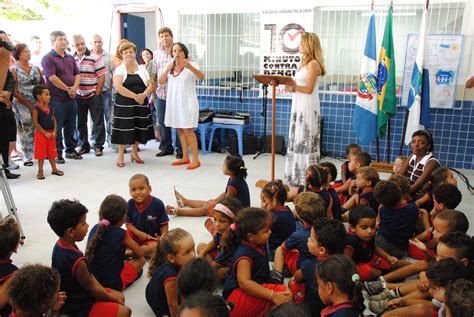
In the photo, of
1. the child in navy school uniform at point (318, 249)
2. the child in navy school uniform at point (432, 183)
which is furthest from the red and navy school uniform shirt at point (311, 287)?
the child in navy school uniform at point (432, 183)

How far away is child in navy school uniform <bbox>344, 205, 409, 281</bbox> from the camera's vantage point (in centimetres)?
218

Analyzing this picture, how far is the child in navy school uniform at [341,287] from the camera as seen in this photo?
148 cm

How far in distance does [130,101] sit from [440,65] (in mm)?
3663

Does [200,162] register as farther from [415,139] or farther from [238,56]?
[415,139]

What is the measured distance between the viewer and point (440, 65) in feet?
15.2

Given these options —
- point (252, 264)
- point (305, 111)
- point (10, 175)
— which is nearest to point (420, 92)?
point (305, 111)

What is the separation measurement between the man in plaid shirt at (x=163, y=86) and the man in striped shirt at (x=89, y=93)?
789mm

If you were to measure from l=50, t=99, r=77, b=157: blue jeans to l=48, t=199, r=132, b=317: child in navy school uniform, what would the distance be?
346 centimetres

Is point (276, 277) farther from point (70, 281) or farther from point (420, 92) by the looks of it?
point (420, 92)

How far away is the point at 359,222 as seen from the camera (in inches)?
86.2

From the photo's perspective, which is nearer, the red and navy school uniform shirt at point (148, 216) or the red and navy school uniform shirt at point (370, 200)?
the red and navy school uniform shirt at point (148, 216)

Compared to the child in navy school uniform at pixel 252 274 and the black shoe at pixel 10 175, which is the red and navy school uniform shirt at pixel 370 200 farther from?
the black shoe at pixel 10 175

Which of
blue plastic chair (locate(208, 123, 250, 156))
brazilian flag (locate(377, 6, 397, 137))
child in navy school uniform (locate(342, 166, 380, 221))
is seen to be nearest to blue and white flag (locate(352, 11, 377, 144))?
brazilian flag (locate(377, 6, 397, 137))

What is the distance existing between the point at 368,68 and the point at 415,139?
162 cm
